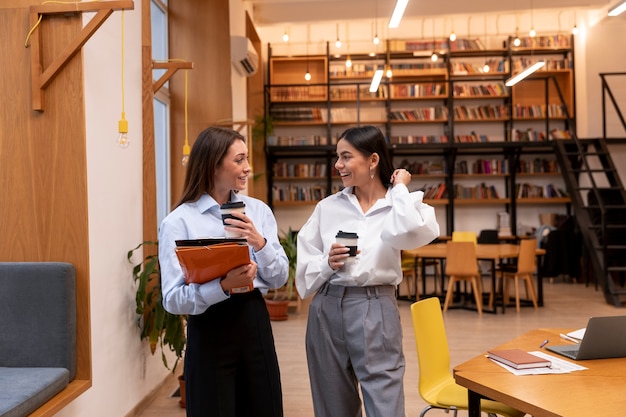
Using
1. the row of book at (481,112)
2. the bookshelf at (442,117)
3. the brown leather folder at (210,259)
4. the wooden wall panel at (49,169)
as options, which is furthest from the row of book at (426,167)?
the brown leather folder at (210,259)

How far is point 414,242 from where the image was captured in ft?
6.50

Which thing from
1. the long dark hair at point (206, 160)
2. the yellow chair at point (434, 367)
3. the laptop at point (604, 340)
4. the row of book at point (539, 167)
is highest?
the row of book at point (539, 167)

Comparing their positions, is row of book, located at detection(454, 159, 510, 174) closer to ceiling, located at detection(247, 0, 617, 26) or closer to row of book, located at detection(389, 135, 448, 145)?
row of book, located at detection(389, 135, 448, 145)

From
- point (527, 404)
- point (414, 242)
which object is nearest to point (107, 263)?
point (414, 242)

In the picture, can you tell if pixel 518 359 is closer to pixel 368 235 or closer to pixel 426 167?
pixel 368 235

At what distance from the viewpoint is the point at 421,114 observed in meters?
10.7

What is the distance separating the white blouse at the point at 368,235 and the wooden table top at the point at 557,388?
1.45 ft

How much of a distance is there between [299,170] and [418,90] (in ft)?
8.98

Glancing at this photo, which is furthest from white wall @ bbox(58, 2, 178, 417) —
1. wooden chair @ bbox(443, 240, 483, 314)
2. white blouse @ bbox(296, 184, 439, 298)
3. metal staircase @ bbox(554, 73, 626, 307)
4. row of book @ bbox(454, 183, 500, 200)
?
row of book @ bbox(454, 183, 500, 200)

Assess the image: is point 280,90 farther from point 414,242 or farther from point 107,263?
point 414,242

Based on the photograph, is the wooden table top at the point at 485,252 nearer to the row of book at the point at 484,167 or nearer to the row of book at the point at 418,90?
the row of book at the point at 484,167

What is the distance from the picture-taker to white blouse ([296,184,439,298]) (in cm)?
197

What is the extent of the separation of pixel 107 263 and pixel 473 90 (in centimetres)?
898

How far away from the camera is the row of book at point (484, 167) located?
1057 cm
